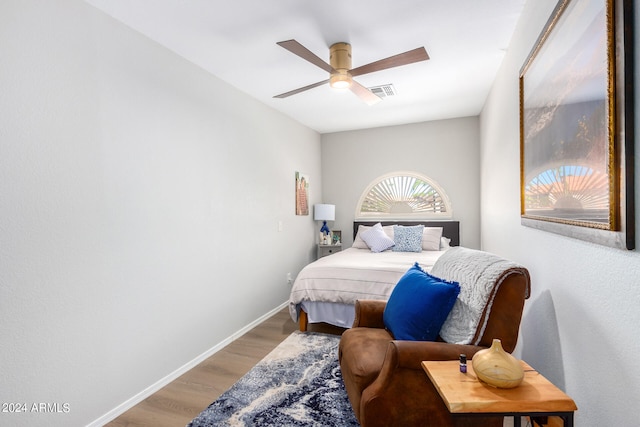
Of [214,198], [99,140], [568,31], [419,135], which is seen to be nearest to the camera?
[568,31]

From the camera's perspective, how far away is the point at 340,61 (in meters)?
2.49

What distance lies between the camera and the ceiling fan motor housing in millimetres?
2461

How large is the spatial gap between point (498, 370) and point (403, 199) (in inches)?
162

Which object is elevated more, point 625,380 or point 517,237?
point 517,237

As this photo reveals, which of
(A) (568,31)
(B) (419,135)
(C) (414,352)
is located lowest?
(C) (414,352)

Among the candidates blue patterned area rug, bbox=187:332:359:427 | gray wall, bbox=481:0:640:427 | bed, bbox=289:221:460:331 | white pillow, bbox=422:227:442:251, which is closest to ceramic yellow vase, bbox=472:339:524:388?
gray wall, bbox=481:0:640:427

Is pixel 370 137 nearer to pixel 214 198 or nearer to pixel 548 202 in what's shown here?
pixel 214 198

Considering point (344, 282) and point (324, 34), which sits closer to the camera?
point (324, 34)

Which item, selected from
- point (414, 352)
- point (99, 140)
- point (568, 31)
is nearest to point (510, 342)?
point (414, 352)

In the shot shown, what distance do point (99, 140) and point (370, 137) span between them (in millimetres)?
3950

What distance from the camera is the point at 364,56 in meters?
2.71

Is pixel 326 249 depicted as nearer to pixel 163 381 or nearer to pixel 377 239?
pixel 377 239

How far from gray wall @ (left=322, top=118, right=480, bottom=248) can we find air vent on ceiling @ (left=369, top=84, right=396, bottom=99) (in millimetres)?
1438

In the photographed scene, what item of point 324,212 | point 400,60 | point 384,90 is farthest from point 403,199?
point 400,60
